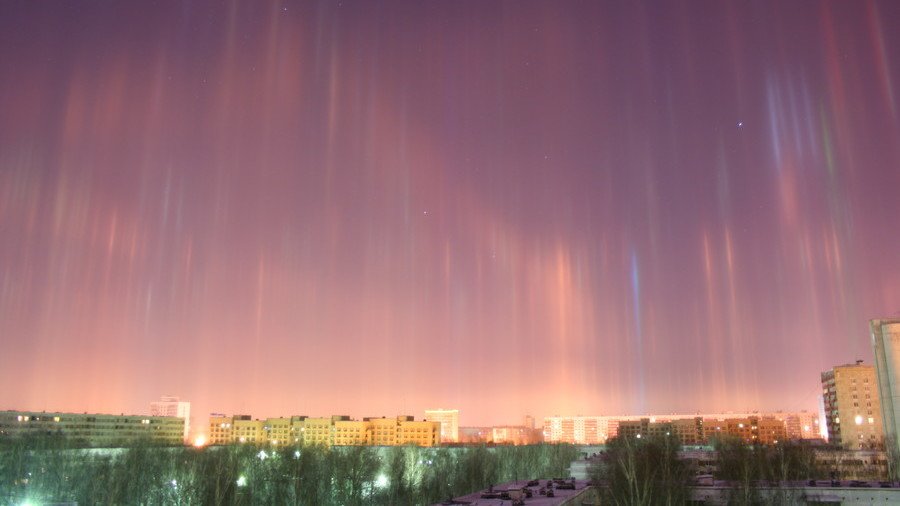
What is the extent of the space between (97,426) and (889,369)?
369 feet

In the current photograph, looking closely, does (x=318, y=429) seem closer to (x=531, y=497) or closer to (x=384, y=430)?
(x=384, y=430)

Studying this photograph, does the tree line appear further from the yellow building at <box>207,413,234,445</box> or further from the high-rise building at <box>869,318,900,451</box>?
the yellow building at <box>207,413,234,445</box>

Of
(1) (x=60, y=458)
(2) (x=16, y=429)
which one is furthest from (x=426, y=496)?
(2) (x=16, y=429)

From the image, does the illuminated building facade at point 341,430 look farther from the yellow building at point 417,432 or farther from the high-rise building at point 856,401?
the high-rise building at point 856,401

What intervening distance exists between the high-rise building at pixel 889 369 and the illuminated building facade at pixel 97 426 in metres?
85.0

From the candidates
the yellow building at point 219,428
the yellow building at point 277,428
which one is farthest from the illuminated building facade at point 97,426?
the yellow building at point 277,428

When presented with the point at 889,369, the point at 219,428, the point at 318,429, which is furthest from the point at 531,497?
the point at 219,428

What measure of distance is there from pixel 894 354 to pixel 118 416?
11420cm

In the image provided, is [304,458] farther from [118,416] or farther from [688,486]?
[118,416]

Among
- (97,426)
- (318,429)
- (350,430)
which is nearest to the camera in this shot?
(97,426)

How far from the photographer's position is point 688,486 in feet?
109

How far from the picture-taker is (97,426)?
118 metres

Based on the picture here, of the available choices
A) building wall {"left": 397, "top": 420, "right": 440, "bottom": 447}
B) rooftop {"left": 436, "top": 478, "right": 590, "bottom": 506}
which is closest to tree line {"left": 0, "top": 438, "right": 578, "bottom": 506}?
rooftop {"left": 436, "top": 478, "right": 590, "bottom": 506}

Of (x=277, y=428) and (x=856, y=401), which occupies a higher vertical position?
(x=856, y=401)
